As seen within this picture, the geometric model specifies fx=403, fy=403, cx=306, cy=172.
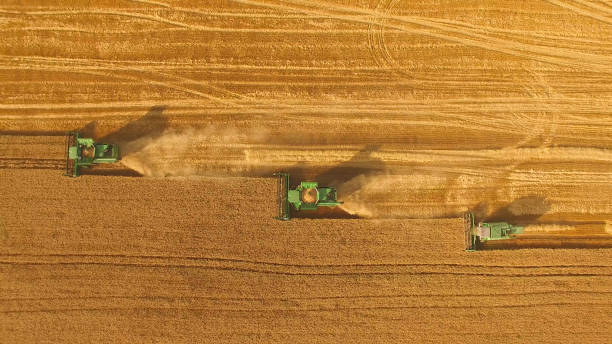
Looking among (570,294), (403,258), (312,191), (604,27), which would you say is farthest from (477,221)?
(604,27)

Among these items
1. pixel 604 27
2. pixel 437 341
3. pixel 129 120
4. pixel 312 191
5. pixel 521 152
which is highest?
pixel 604 27

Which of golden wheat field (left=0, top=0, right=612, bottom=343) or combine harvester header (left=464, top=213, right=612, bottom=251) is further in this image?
combine harvester header (left=464, top=213, right=612, bottom=251)

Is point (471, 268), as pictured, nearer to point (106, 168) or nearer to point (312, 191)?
point (312, 191)

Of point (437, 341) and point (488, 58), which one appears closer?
point (437, 341)

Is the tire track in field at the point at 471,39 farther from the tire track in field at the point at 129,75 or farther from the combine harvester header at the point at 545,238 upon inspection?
the combine harvester header at the point at 545,238

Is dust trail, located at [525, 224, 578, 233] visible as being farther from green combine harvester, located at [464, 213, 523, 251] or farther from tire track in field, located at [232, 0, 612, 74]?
tire track in field, located at [232, 0, 612, 74]

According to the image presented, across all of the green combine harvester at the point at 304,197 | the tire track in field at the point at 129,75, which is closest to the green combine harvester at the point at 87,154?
the tire track in field at the point at 129,75

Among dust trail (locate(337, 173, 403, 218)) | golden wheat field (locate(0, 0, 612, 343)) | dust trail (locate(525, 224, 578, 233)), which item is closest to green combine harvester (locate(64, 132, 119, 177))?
golden wheat field (locate(0, 0, 612, 343))
